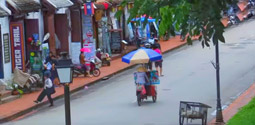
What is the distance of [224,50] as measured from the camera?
1638 inches

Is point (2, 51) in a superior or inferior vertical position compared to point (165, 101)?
superior

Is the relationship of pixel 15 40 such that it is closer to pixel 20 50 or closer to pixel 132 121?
pixel 20 50

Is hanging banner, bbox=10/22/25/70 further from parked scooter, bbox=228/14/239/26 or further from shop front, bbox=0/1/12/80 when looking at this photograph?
parked scooter, bbox=228/14/239/26

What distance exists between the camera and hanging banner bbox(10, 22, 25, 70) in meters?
29.3

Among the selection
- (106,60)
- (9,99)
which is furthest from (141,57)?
(106,60)

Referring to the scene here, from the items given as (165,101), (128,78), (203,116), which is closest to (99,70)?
(128,78)

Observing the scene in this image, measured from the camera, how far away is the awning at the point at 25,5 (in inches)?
1130

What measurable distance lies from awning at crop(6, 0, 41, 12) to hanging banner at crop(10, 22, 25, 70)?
718mm

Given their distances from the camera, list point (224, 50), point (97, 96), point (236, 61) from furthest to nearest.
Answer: point (224, 50)
point (236, 61)
point (97, 96)

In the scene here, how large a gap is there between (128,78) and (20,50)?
5.73 meters

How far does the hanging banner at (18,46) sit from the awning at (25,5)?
72 cm

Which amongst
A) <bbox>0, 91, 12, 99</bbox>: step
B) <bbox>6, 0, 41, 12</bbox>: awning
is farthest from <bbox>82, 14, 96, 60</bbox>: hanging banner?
<bbox>0, 91, 12, 99</bbox>: step

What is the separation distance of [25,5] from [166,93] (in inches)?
290

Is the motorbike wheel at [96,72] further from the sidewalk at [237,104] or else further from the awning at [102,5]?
the sidewalk at [237,104]
